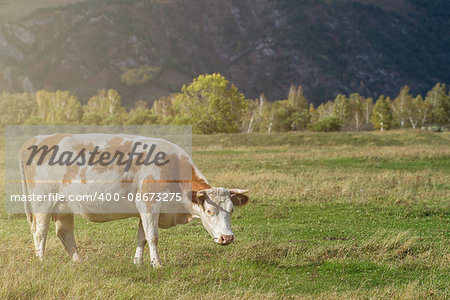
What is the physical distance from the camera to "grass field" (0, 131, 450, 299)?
855 cm

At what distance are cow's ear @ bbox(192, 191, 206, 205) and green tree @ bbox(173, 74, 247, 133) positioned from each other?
67.0 metres

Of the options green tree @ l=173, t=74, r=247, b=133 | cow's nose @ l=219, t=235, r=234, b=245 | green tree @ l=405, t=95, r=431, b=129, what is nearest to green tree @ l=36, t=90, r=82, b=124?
green tree @ l=173, t=74, r=247, b=133

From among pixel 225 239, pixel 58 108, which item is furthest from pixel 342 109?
pixel 225 239

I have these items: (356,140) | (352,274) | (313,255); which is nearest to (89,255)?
(313,255)

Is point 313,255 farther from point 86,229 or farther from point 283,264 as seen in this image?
point 86,229

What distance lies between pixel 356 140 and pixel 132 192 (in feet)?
162

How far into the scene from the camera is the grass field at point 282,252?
855cm

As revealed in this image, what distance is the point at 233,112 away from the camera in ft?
270

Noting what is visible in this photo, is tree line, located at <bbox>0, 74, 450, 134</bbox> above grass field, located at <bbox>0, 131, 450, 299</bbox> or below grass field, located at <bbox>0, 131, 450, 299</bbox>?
below

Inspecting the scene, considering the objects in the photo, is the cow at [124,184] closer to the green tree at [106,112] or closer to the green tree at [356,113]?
the green tree at [106,112]

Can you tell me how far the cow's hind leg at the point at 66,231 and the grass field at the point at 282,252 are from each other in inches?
12.5

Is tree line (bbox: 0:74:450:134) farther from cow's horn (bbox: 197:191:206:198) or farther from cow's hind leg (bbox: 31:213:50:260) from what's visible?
cow's horn (bbox: 197:191:206:198)

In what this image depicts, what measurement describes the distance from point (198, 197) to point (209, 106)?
2706 inches

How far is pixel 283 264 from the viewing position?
1084cm
